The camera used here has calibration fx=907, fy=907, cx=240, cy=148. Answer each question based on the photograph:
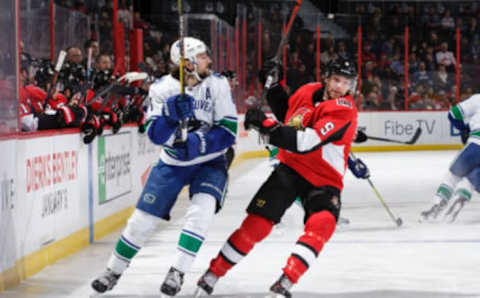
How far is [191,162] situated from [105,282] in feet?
2.19

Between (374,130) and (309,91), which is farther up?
(309,91)

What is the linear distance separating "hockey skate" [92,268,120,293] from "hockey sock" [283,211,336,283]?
2.70 ft

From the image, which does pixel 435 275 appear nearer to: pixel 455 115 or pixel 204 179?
pixel 204 179

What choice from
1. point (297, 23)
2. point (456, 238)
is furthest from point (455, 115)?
point (297, 23)

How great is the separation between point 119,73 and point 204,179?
11.9 ft

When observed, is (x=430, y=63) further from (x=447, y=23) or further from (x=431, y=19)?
(x=431, y=19)

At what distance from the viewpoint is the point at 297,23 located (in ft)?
53.3

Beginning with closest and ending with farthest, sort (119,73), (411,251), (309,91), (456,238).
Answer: (309,91) → (411,251) → (456,238) → (119,73)

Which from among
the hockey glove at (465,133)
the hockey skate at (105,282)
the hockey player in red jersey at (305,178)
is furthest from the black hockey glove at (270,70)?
the hockey glove at (465,133)

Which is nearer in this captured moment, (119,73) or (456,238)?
(456,238)

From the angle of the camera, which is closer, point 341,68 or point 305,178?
point 305,178

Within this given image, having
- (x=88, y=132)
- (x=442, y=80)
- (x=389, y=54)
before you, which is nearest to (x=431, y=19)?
(x=389, y=54)

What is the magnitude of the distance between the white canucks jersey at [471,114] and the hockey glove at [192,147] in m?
3.54

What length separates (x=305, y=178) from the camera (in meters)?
4.11
